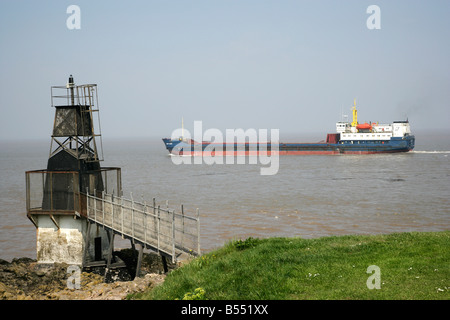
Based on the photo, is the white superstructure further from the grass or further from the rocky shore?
the grass

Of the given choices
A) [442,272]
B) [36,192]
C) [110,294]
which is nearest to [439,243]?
[442,272]

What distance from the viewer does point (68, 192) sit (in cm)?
2009

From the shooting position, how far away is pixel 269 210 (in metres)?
35.0

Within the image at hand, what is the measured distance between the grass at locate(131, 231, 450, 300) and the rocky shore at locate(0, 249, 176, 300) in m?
1.33

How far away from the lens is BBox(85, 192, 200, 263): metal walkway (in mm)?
14803

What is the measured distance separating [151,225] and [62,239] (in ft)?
18.2

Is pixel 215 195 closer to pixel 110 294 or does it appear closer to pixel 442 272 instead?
pixel 110 294

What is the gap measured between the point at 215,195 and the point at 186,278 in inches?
1252

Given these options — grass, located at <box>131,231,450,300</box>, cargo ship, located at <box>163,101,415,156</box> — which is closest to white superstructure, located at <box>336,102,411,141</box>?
cargo ship, located at <box>163,101,415,156</box>

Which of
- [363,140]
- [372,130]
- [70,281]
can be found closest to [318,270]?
[70,281]

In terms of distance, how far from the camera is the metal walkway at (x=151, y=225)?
14.8m

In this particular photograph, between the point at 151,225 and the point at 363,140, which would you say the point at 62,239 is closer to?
the point at 151,225

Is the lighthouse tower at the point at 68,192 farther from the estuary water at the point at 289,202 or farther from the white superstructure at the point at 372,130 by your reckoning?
the white superstructure at the point at 372,130

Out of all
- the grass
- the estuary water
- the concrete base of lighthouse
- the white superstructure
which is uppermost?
the white superstructure
